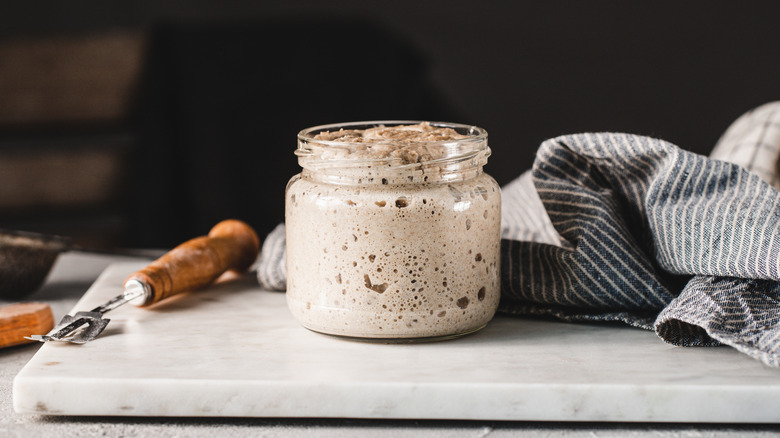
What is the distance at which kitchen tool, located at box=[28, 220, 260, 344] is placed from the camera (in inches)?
32.2

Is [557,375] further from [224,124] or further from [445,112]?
[224,124]

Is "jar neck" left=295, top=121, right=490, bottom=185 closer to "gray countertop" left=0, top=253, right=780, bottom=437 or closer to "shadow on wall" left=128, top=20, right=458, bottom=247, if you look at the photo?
"gray countertop" left=0, top=253, right=780, bottom=437

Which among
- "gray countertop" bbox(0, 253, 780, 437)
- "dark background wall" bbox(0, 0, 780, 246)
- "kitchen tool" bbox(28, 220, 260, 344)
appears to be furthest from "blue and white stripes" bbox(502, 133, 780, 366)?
"dark background wall" bbox(0, 0, 780, 246)

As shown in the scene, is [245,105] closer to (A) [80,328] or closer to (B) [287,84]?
(B) [287,84]

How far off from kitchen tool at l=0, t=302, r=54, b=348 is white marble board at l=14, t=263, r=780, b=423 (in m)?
0.11

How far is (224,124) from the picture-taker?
1749mm

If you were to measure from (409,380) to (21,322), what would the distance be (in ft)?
1.46

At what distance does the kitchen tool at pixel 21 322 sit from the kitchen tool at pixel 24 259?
138mm


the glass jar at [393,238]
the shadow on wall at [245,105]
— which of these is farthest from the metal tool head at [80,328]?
the shadow on wall at [245,105]

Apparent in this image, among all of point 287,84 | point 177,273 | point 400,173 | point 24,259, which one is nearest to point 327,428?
point 400,173

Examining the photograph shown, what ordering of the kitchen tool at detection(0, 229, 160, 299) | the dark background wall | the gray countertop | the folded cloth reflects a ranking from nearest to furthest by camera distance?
1. the gray countertop
2. the folded cloth
3. the kitchen tool at detection(0, 229, 160, 299)
4. the dark background wall

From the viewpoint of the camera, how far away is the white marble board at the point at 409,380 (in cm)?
66

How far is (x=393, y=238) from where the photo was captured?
2.39 feet

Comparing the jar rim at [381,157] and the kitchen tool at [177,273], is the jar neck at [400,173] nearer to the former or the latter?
the jar rim at [381,157]
